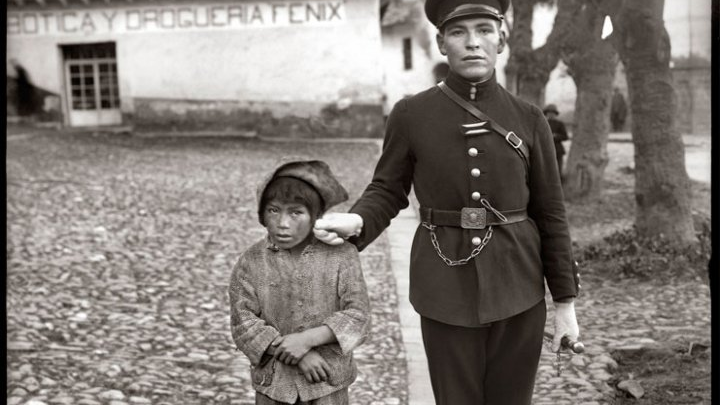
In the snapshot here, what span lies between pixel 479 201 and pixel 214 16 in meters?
19.7

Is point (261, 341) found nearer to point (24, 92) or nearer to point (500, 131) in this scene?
point (500, 131)

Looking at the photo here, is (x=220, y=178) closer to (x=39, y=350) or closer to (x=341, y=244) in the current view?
(x=39, y=350)

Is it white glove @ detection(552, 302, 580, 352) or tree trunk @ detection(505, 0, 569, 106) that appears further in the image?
tree trunk @ detection(505, 0, 569, 106)

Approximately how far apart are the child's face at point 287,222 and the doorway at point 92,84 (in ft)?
69.1

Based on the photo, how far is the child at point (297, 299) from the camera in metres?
2.68

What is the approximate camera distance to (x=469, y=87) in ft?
9.16

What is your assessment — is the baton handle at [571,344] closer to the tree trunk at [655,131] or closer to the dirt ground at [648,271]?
the dirt ground at [648,271]

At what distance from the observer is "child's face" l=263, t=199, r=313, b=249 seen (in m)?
2.69

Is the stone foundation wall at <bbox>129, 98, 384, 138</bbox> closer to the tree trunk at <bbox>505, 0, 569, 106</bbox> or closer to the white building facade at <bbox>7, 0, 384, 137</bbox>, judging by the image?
the white building facade at <bbox>7, 0, 384, 137</bbox>

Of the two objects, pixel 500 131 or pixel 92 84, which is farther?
pixel 92 84

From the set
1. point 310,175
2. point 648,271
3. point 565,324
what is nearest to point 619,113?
point 648,271

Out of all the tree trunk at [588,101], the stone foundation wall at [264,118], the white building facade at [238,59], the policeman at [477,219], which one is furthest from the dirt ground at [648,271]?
the white building facade at [238,59]

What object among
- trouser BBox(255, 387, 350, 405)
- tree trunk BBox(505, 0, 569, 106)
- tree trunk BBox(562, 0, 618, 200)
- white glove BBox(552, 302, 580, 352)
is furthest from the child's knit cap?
tree trunk BBox(505, 0, 569, 106)

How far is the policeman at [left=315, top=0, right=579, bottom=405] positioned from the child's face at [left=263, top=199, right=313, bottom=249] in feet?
0.28
